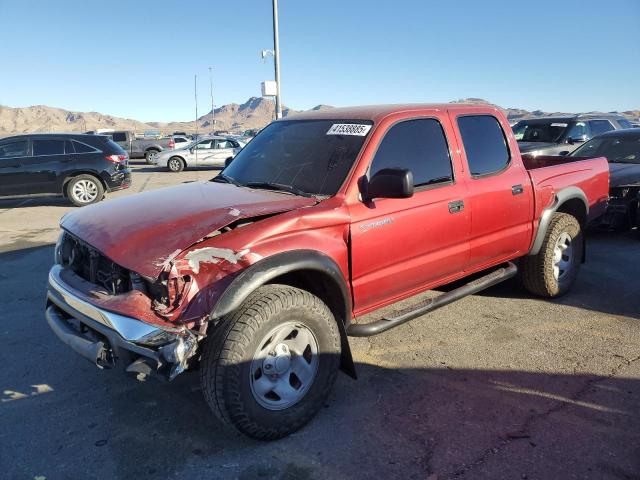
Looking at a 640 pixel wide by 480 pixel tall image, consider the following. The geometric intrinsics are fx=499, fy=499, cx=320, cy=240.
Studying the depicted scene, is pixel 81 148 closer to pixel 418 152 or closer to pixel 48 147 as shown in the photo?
pixel 48 147

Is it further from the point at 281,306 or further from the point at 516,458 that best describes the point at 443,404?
the point at 281,306

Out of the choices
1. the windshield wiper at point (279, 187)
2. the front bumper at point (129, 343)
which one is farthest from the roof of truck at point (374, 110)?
the front bumper at point (129, 343)

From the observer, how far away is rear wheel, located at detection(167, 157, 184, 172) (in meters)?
21.6

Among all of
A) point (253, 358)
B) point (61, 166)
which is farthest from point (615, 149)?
point (61, 166)

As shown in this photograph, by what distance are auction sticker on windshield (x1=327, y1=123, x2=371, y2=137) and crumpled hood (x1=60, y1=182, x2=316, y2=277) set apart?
687 mm

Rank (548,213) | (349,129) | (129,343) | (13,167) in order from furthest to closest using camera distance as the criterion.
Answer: (13,167) < (548,213) < (349,129) < (129,343)

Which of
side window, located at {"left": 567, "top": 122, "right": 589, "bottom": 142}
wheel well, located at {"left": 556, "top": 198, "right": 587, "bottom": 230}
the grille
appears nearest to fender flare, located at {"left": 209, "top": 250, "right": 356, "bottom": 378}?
the grille

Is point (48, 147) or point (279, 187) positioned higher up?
point (48, 147)

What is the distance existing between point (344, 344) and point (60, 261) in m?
2.07

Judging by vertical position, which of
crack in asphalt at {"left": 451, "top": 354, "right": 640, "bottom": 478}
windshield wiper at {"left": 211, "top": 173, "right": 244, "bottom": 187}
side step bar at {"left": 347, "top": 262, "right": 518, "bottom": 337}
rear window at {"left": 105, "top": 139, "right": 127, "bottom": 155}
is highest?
rear window at {"left": 105, "top": 139, "right": 127, "bottom": 155}

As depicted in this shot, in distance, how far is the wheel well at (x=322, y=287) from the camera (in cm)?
310

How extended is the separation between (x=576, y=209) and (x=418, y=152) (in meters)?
2.44

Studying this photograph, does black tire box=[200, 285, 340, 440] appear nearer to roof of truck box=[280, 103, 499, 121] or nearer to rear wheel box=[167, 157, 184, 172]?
roof of truck box=[280, 103, 499, 121]

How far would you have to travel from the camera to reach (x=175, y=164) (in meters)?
21.7
